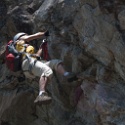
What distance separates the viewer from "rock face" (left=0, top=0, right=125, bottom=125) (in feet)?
36.6

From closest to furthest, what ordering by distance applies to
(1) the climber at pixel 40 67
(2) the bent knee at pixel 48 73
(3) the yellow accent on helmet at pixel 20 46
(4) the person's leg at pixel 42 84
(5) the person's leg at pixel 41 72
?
(5) the person's leg at pixel 41 72 < (4) the person's leg at pixel 42 84 < (1) the climber at pixel 40 67 < (2) the bent knee at pixel 48 73 < (3) the yellow accent on helmet at pixel 20 46

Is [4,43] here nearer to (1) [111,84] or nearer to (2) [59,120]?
(2) [59,120]

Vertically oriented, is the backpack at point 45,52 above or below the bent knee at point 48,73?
below

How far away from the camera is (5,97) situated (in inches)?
664

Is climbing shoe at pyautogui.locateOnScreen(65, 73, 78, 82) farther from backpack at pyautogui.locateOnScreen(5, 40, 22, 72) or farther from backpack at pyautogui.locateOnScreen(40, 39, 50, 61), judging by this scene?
backpack at pyautogui.locateOnScreen(5, 40, 22, 72)

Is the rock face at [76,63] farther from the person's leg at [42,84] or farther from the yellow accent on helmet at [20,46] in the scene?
the yellow accent on helmet at [20,46]

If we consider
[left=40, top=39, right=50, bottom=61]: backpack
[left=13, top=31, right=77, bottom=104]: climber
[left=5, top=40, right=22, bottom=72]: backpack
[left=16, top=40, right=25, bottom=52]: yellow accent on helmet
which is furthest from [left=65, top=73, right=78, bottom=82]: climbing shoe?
[left=16, top=40, right=25, bottom=52]: yellow accent on helmet

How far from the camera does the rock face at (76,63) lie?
11164 mm

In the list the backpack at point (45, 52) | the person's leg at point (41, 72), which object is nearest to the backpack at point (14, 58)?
the person's leg at point (41, 72)

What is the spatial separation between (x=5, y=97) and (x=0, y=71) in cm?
169

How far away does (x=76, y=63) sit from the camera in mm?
13117

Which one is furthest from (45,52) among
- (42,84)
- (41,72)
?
(42,84)

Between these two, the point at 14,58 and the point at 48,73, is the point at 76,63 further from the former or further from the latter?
the point at 14,58

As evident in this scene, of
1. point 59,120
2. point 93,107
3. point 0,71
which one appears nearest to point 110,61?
point 93,107
